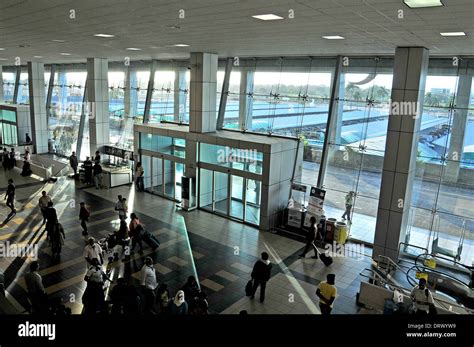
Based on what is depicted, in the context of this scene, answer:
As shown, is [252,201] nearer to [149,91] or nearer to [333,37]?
[333,37]

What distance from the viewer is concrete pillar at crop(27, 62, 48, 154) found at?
938 inches

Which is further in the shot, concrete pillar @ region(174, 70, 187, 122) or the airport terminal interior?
concrete pillar @ region(174, 70, 187, 122)

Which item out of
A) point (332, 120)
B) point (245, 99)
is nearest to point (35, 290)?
point (332, 120)

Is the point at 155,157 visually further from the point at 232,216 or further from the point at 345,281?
the point at 345,281

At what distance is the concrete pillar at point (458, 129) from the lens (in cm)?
1098

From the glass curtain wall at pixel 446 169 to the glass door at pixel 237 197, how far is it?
18.6 feet

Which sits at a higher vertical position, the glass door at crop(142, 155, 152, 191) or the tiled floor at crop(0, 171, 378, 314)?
the glass door at crop(142, 155, 152, 191)

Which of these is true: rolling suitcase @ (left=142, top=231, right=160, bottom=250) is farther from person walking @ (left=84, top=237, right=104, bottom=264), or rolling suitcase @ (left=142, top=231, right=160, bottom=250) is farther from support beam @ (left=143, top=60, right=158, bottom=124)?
support beam @ (left=143, top=60, right=158, bottom=124)

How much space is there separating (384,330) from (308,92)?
1314 centimetres

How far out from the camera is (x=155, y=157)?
657 inches

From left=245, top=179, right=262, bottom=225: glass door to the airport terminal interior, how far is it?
0.05 m

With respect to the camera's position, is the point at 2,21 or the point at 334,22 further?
the point at 2,21

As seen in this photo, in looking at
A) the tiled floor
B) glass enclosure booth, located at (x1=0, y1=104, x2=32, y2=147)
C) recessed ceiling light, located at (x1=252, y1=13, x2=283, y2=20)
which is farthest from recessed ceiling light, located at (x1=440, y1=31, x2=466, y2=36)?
glass enclosure booth, located at (x1=0, y1=104, x2=32, y2=147)

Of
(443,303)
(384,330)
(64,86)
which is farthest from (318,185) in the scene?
(64,86)
